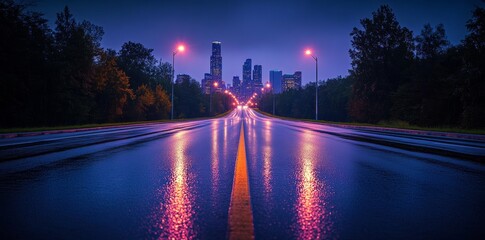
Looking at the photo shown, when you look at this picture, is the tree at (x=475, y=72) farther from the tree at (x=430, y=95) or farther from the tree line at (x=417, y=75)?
the tree at (x=430, y=95)

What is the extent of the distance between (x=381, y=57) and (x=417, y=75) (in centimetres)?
1144

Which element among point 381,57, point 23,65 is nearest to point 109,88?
point 23,65

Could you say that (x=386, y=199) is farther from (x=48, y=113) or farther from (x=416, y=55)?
(x=416, y=55)

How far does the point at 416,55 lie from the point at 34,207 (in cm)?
6387

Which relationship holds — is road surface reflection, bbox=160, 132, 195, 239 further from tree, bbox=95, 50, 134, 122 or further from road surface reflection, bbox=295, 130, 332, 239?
tree, bbox=95, 50, 134, 122

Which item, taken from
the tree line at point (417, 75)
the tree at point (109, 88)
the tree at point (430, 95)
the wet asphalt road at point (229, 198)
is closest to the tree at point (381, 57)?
the tree line at point (417, 75)

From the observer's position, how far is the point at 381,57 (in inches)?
2137

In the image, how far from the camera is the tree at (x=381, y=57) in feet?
176

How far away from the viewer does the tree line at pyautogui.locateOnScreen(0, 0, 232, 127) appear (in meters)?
38.0

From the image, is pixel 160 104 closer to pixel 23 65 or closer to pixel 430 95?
pixel 23 65

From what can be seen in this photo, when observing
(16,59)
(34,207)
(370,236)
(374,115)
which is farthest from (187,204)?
(374,115)

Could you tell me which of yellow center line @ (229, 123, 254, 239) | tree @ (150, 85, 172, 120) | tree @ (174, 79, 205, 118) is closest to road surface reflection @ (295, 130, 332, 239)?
yellow center line @ (229, 123, 254, 239)

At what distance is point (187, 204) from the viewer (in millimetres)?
3752

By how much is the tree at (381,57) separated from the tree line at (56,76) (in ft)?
144
